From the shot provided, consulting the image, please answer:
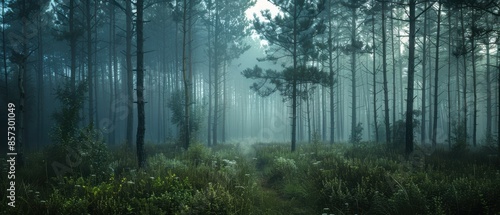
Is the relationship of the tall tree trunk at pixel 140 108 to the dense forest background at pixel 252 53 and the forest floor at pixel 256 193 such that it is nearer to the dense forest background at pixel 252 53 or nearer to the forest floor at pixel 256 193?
the dense forest background at pixel 252 53

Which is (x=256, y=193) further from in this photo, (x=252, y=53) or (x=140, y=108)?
(x=252, y=53)

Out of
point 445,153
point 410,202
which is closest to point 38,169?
point 410,202

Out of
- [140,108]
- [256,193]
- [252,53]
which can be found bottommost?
[256,193]

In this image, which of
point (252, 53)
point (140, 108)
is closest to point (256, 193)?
point (140, 108)

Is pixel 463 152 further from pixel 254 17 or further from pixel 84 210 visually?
pixel 84 210

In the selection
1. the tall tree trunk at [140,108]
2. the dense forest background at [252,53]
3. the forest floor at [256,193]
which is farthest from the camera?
the dense forest background at [252,53]

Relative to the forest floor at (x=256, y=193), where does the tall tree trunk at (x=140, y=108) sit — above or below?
above

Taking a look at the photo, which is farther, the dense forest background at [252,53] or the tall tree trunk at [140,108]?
the dense forest background at [252,53]

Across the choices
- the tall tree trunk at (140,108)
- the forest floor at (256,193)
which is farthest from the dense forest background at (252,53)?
the forest floor at (256,193)

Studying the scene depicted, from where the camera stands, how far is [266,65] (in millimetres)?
52969

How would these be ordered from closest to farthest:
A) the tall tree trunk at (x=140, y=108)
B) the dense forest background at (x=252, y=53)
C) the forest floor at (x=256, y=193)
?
the forest floor at (x=256, y=193)
the tall tree trunk at (x=140, y=108)
the dense forest background at (x=252, y=53)

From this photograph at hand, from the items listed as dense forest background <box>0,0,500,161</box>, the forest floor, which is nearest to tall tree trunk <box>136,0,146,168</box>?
dense forest background <box>0,0,500,161</box>

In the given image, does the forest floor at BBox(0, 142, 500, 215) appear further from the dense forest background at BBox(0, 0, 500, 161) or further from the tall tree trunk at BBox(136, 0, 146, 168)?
the dense forest background at BBox(0, 0, 500, 161)

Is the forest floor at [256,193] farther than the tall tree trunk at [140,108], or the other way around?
the tall tree trunk at [140,108]
